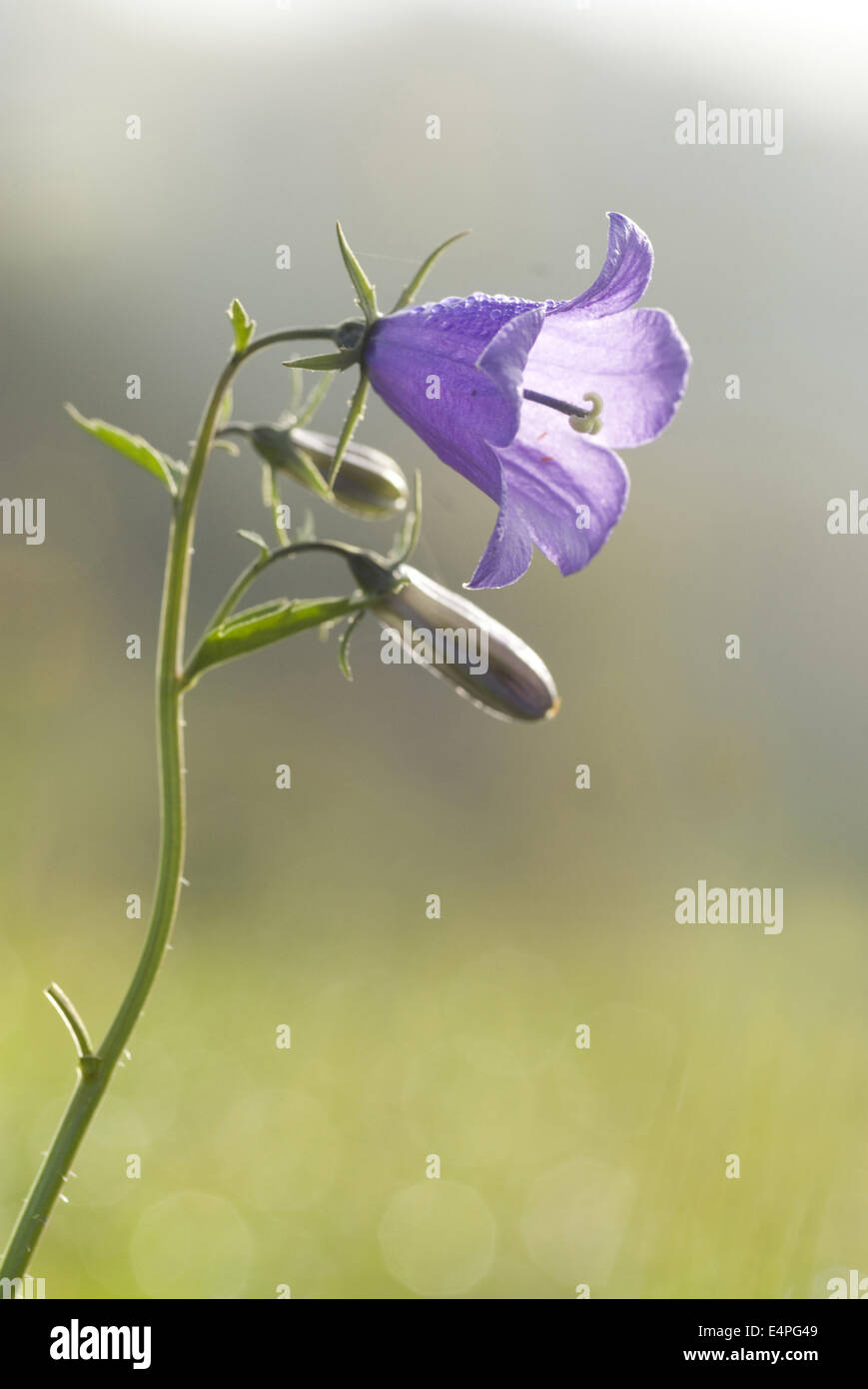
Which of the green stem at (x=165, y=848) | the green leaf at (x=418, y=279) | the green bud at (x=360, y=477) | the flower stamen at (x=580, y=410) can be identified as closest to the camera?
the green stem at (x=165, y=848)

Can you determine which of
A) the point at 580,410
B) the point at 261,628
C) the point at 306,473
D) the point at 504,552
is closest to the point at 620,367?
the point at 580,410

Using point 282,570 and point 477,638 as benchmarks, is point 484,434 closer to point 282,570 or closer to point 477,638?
point 477,638

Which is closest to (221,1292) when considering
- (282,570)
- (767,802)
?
(767,802)

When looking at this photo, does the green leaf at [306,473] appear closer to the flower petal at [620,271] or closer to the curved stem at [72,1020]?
the flower petal at [620,271]

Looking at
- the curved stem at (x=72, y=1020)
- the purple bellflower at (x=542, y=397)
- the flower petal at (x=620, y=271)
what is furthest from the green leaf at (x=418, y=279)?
the curved stem at (x=72, y=1020)

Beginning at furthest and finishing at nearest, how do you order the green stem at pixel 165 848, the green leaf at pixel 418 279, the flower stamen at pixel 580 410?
1. the flower stamen at pixel 580 410
2. the green leaf at pixel 418 279
3. the green stem at pixel 165 848

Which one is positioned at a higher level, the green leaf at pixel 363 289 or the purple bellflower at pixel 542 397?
the green leaf at pixel 363 289

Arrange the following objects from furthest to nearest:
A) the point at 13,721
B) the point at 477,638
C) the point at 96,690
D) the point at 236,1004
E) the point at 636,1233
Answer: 1. the point at 96,690
2. the point at 13,721
3. the point at 236,1004
4. the point at 636,1233
5. the point at 477,638
